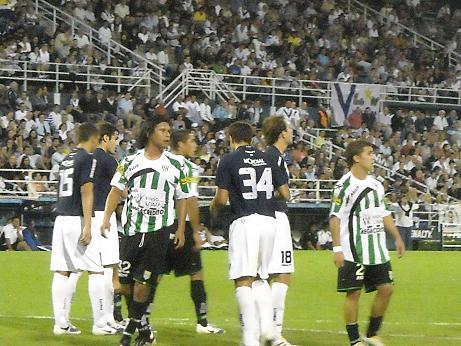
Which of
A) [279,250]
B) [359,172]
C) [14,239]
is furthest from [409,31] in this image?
[279,250]

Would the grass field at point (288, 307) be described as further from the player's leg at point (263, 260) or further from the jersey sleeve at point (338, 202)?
the jersey sleeve at point (338, 202)

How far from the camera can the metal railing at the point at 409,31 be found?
1574 inches

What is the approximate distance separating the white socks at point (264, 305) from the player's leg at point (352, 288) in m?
0.71

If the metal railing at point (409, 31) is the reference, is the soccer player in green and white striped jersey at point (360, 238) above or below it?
below

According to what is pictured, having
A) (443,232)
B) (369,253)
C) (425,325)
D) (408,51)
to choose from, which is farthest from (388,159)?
(369,253)

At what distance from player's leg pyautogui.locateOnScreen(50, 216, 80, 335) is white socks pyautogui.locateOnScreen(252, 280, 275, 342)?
221cm

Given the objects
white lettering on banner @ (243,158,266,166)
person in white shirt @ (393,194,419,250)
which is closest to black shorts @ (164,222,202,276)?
white lettering on banner @ (243,158,266,166)

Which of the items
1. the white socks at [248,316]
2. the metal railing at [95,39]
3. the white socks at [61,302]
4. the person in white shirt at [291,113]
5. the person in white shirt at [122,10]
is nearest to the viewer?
the white socks at [248,316]

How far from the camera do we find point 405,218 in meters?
28.3

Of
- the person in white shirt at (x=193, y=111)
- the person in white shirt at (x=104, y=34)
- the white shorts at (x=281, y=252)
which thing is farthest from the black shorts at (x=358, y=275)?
the person in white shirt at (x=104, y=34)

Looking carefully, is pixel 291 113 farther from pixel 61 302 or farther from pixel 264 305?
pixel 264 305

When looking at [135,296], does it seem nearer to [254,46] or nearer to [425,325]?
[425,325]

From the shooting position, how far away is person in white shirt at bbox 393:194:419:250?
28297mm

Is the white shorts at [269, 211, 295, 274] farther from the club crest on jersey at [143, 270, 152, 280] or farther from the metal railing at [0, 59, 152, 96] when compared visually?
the metal railing at [0, 59, 152, 96]
